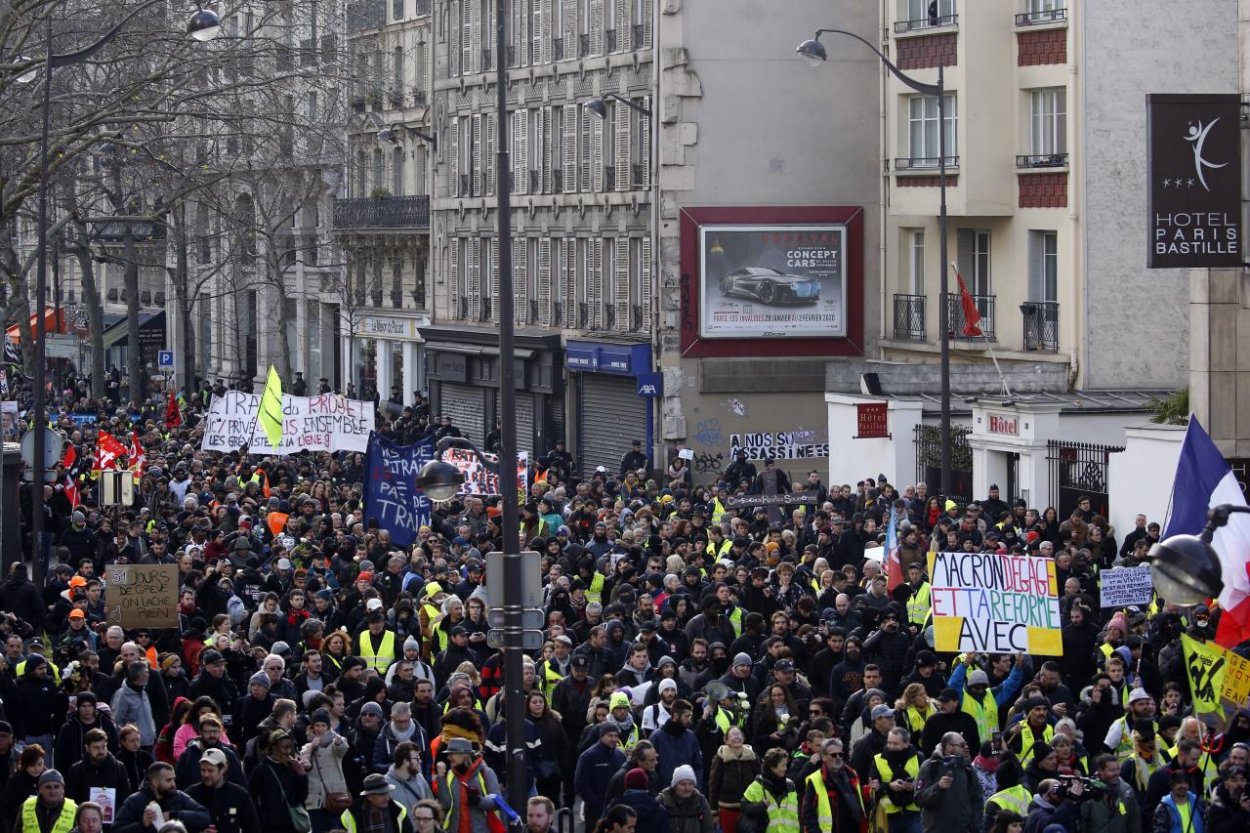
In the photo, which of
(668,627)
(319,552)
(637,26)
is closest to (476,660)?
(668,627)

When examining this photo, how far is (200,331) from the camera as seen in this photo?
263 feet

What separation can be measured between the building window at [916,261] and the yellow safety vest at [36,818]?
107 ft

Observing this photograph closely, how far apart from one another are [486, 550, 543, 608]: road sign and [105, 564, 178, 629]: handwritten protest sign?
5.56 meters

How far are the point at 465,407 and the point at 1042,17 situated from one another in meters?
21.7

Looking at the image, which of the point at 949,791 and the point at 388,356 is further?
the point at 388,356

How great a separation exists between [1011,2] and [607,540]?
17.2 metres

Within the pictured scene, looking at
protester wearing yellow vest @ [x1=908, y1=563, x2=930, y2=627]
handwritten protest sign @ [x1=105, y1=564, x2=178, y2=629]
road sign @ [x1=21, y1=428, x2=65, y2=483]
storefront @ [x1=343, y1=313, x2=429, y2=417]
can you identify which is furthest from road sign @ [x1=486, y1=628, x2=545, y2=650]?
storefront @ [x1=343, y1=313, x2=429, y2=417]

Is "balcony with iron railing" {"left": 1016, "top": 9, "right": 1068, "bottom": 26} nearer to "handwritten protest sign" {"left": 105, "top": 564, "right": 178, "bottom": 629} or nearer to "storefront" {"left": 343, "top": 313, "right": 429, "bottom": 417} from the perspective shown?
"handwritten protest sign" {"left": 105, "top": 564, "right": 178, "bottom": 629}

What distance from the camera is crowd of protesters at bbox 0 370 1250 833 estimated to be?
46.7ft

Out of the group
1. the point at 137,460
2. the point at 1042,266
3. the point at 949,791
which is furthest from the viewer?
the point at 1042,266

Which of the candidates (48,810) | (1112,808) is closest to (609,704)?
(1112,808)

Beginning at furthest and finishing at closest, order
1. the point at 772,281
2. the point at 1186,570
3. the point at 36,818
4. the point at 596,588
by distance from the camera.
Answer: the point at 772,281 → the point at 596,588 → the point at 36,818 → the point at 1186,570

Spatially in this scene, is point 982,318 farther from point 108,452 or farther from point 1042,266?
point 108,452

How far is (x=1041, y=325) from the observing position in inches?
1575
